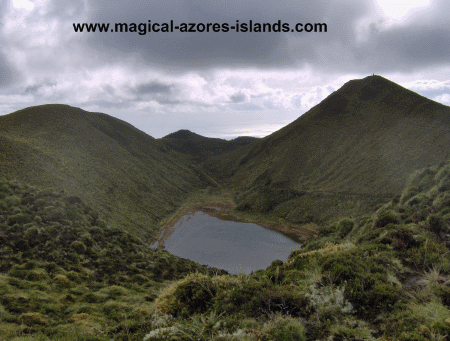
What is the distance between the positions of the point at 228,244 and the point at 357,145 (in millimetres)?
38537

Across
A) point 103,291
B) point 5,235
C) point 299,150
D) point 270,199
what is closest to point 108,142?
point 270,199

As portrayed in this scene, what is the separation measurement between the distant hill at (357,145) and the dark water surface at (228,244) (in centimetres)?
1653

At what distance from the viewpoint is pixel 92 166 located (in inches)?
1842

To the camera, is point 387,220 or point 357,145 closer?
point 387,220

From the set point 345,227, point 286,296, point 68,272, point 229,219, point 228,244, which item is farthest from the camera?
point 229,219

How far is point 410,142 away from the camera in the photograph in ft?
152

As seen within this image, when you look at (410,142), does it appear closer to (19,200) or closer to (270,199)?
(270,199)

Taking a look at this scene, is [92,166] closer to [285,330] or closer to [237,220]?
[237,220]

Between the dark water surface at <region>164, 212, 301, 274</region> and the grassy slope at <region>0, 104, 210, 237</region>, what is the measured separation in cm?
546

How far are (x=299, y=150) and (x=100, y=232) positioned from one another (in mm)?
58918

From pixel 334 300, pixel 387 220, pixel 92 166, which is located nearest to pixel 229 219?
pixel 92 166

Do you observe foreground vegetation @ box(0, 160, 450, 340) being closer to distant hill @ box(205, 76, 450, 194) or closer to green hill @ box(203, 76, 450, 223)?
green hill @ box(203, 76, 450, 223)

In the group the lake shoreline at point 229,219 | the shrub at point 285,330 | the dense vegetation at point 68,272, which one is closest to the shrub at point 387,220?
the dense vegetation at point 68,272

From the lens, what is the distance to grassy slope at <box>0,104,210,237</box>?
108 ft
